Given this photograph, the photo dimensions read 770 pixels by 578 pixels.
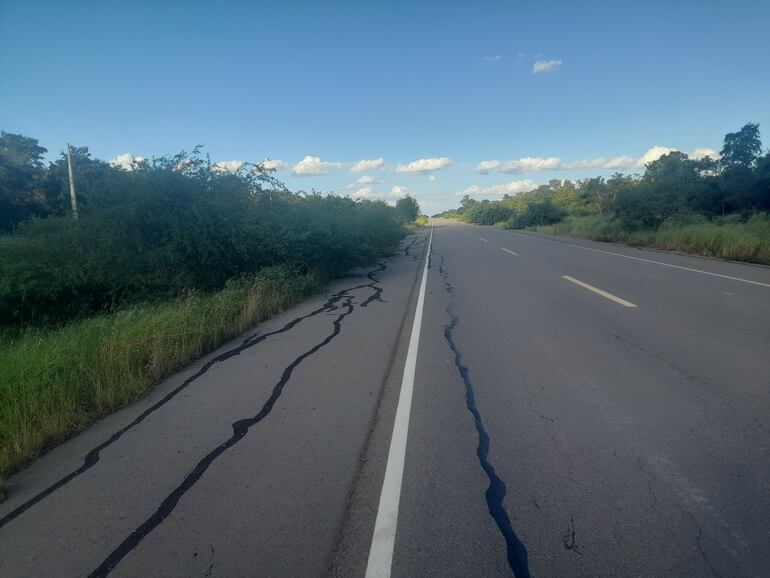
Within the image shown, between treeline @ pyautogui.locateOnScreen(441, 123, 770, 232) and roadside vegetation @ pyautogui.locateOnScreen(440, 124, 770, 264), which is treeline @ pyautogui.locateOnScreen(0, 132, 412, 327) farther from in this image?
treeline @ pyautogui.locateOnScreen(441, 123, 770, 232)

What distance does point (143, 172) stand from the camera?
35.9 feet

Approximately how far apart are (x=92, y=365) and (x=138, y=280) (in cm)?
532

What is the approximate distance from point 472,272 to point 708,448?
11.1 metres

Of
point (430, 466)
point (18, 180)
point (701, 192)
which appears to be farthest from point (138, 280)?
point (701, 192)

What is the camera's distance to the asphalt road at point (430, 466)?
2.50 m

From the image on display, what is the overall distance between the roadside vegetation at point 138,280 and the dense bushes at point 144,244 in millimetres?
27

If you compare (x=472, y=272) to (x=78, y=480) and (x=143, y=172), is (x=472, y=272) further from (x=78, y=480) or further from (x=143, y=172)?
(x=78, y=480)

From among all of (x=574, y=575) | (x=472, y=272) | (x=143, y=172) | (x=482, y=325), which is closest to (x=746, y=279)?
(x=472, y=272)

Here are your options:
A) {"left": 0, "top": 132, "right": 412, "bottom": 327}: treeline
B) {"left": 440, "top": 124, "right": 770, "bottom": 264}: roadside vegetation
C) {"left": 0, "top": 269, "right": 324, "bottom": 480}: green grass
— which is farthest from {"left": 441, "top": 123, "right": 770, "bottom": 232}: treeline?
{"left": 0, "top": 269, "right": 324, "bottom": 480}: green grass

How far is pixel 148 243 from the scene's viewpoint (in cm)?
1090

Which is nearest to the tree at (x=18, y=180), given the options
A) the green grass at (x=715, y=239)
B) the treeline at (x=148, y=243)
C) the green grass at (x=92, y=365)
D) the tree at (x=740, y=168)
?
the treeline at (x=148, y=243)

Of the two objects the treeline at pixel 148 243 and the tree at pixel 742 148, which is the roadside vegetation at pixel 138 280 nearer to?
the treeline at pixel 148 243

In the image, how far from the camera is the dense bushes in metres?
9.08

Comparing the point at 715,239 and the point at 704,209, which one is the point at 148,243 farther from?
the point at 704,209
